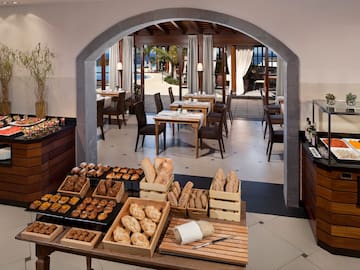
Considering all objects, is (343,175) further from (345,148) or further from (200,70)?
(200,70)

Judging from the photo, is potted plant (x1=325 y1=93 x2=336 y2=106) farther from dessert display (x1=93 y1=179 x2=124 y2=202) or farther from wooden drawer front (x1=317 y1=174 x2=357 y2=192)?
dessert display (x1=93 y1=179 x2=124 y2=202)

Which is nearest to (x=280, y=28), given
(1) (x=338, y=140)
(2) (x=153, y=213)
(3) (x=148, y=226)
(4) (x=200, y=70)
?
(1) (x=338, y=140)

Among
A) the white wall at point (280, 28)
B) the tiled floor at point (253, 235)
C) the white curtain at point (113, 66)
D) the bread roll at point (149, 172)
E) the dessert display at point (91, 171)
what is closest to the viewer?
the bread roll at point (149, 172)

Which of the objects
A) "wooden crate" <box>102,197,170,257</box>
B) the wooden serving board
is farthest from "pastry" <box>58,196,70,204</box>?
the wooden serving board

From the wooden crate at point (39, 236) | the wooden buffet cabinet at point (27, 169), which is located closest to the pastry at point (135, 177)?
the wooden crate at point (39, 236)

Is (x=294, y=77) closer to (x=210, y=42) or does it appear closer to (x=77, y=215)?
(x=77, y=215)

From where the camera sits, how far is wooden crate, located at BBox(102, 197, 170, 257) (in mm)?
1887

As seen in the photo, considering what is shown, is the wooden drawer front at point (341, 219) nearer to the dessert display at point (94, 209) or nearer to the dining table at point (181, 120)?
the dessert display at point (94, 209)

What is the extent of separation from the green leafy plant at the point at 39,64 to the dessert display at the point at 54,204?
131 inches

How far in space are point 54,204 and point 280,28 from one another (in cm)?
345

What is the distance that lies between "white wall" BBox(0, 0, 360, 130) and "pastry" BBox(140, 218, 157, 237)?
3056 mm

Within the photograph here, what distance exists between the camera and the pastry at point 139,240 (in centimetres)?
190

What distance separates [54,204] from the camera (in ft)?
7.76

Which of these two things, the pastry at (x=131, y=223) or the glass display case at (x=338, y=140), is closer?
the pastry at (x=131, y=223)
